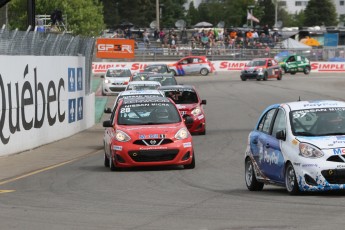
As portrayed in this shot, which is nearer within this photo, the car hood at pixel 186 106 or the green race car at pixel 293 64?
the car hood at pixel 186 106

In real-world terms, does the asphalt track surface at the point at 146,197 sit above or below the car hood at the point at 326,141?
below

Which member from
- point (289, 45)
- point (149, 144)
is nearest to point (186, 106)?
point (149, 144)

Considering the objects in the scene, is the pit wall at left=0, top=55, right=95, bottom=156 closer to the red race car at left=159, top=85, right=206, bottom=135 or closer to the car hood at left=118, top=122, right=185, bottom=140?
the red race car at left=159, top=85, right=206, bottom=135

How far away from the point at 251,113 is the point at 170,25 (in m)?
99.7

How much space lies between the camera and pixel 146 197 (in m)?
14.0

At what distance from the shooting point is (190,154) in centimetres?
1889

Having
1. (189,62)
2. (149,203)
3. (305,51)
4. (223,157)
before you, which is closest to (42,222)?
(149,203)

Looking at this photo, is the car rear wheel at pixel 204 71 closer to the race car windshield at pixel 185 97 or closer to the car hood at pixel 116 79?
the car hood at pixel 116 79

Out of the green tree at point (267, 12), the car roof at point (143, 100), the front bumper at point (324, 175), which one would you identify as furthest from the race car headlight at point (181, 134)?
the green tree at point (267, 12)

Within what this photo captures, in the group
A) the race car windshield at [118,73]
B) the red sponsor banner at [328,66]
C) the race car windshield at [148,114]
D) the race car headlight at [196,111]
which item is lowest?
the red sponsor banner at [328,66]

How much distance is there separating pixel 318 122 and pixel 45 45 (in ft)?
46.7

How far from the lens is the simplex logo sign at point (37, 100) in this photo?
22562 millimetres

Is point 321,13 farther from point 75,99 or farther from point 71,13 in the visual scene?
point 75,99

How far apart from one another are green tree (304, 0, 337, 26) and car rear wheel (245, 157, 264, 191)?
145m
